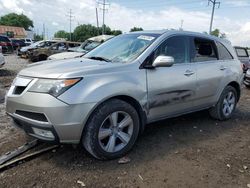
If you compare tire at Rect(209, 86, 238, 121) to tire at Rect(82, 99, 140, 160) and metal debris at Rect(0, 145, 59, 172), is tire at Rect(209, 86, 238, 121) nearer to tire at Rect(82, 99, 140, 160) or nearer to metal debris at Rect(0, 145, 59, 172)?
tire at Rect(82, 99, 140, 160)

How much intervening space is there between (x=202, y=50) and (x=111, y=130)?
2509mm

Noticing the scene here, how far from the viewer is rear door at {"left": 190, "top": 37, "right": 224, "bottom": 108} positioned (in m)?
5.34

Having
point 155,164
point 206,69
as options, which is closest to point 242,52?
point 206,69

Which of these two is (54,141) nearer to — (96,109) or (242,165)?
(96,109)

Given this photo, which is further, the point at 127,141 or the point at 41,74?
the point at 127,141

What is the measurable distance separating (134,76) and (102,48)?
1282mm

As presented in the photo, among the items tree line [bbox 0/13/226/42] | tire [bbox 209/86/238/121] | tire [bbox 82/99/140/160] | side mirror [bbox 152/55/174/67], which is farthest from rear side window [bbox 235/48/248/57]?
tree line [bbox 0/13/226/42]

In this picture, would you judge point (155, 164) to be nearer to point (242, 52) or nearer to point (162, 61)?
point (162, 61)

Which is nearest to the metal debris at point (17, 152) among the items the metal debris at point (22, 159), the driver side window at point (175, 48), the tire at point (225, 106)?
the metal debris at point (22, 159)

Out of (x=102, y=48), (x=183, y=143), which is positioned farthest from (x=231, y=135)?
(x=102, y=48)

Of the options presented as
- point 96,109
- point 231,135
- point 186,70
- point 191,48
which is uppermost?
point 191,48

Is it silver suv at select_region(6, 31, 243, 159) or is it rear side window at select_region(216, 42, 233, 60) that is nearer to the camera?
silver suv at select_region(6, 31, 243, 159)

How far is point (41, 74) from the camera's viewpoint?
12.6 ft

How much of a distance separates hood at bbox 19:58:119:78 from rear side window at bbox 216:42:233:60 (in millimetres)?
2653
